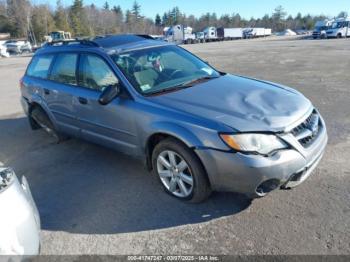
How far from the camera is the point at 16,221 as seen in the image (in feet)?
6.67

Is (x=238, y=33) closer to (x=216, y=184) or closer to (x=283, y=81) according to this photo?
(x=283, y=81)

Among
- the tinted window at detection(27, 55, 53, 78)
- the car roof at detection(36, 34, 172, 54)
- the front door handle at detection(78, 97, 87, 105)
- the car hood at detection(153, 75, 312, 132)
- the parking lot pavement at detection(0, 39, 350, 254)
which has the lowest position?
the parking lot pavement at detection(0, 39, 350, 254)

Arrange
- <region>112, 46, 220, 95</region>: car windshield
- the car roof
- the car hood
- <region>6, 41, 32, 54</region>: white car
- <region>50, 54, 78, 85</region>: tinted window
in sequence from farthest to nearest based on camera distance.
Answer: <region>6, 41, 32, 54</region>: white car
<region>50, 54, 78, 85</region>: tinted window
the car roof
<region>112, 46, 220, 95</region>: car windshield
the car hood

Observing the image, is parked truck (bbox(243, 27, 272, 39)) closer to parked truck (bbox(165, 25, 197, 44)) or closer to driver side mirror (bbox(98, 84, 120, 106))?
parked truck (bbox(165, 25, 197, 44))

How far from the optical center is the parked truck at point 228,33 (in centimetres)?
6388

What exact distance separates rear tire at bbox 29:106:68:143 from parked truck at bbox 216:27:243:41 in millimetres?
62411

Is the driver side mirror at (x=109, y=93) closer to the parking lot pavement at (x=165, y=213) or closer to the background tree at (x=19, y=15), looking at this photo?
the parking lot pavement at (x=165, y=213)

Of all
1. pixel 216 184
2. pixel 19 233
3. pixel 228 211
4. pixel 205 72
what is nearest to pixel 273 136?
pixel 216 184

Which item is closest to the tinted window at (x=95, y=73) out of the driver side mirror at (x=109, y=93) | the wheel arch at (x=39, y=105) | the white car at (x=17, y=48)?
the driver side mirror at (x=109, y=93)

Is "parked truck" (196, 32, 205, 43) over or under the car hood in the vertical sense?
under

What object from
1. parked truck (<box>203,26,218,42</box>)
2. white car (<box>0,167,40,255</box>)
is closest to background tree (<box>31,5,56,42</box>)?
parked truck (<box>203,26,218,42</box>)

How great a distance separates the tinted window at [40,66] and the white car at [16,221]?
3091 mm

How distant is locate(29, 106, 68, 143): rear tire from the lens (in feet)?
16.9

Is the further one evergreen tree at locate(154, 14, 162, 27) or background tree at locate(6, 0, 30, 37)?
evergreen tree at locate(154, 14, 162, 27)
